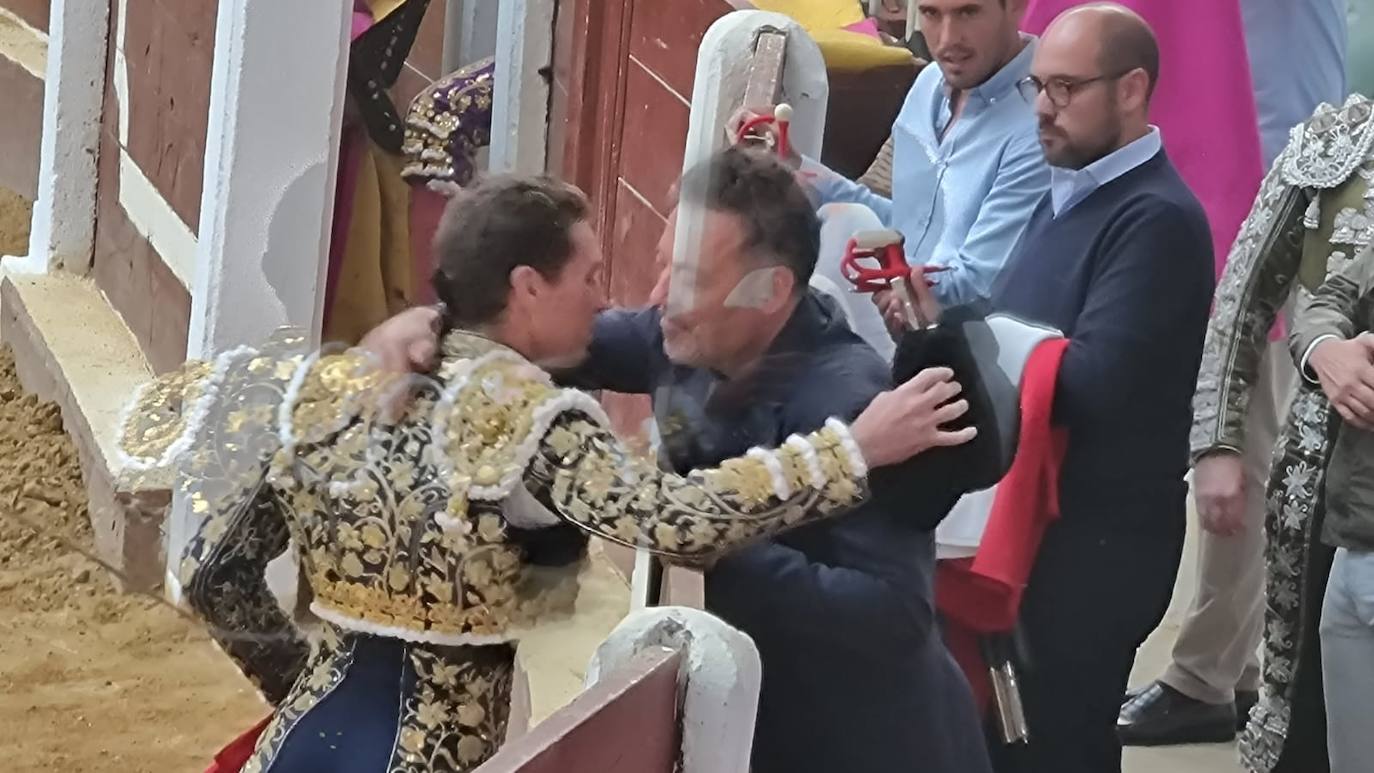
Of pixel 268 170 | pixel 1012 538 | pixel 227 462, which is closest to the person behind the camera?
pixel 1012 538

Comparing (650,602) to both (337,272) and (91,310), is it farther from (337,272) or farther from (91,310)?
(91,310)

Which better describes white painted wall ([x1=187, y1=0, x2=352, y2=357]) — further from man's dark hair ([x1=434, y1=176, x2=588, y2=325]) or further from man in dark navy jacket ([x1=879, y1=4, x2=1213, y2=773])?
man in dark navy jacket ([x1=879, y1=4, x2=1213, y2=773])

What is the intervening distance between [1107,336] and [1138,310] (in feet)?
0.07

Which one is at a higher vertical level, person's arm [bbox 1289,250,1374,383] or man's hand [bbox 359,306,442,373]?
person's arm [bbox 1289,250,1374,383]

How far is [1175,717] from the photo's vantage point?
110 cm

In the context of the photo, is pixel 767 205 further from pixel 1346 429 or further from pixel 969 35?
pixel 1346 429

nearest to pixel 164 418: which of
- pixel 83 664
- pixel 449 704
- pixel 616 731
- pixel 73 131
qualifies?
pixel 449 704

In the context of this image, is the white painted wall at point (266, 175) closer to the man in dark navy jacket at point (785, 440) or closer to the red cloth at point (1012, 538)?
the man in dark navy jacket at point (785, 440)

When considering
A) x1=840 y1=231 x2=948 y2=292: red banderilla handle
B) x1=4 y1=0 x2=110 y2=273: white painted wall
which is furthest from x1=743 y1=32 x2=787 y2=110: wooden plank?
x1=4 y1=0 x2=110 y2=273: white painted wall

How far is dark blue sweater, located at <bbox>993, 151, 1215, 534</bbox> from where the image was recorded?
1.06 meters

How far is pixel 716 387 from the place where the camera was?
115cm

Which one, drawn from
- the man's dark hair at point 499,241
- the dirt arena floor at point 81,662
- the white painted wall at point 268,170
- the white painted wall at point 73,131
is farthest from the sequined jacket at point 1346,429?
the white painted wall at point 73,131

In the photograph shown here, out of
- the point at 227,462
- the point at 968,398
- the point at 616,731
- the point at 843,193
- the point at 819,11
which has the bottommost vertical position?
the point at 616,731

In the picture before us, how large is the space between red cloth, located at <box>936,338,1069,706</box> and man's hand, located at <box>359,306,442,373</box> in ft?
1.07
